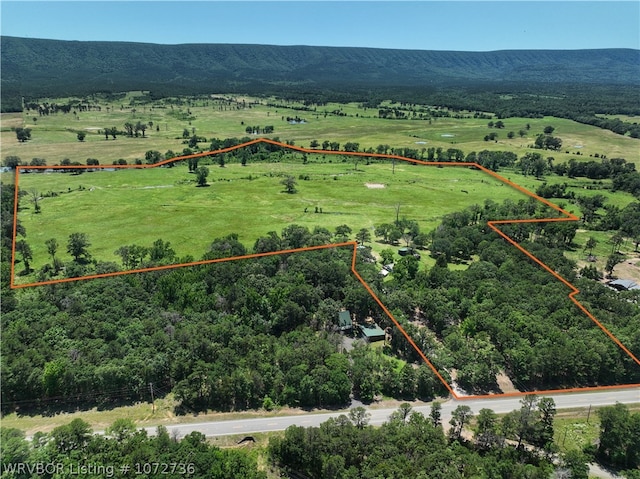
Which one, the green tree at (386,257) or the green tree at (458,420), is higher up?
the green tree at (386,257)

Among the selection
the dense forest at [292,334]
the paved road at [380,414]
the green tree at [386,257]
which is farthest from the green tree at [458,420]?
the green tree at [386,257]

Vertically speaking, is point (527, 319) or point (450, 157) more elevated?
point (450, 157)

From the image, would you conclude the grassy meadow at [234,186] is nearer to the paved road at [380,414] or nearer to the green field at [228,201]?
the green field at [228,201]

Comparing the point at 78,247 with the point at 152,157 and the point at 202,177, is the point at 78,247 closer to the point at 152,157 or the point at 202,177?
the point at 202,177

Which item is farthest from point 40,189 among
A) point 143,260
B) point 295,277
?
point 295,277

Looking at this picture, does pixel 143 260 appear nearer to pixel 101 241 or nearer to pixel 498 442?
pixel 101 241

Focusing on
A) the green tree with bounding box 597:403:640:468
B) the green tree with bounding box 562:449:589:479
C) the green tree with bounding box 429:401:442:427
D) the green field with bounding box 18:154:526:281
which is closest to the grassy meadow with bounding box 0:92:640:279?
the green field with bounding box 18:154:526:281

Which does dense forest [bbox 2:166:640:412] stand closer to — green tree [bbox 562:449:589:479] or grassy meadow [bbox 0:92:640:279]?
green tree [bbox 562:449:589:479]
